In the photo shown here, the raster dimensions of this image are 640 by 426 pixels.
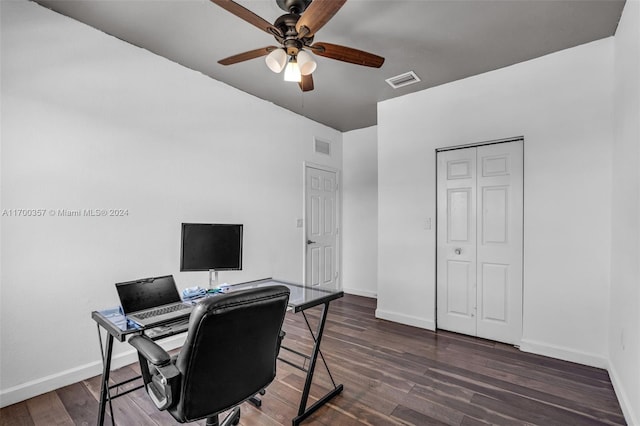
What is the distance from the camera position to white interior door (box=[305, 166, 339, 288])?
4.73 m

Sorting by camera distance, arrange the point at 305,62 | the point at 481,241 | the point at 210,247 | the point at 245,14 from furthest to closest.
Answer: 1. the point at 481,241
2. the point at 210,247
3. the point at 305,62
4. the point at 245,14

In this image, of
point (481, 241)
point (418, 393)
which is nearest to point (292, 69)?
point (418, 393)

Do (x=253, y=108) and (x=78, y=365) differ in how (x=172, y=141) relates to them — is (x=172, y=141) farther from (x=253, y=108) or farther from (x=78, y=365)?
(x=78, y=365)

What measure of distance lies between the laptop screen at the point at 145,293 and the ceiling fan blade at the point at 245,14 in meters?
1.66

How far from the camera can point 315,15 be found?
1.72 meters

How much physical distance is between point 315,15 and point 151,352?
1.91 meters

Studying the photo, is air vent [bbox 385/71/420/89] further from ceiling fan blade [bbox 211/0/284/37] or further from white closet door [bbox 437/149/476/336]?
ceiling fan blade [bbox 211/0/284/37]

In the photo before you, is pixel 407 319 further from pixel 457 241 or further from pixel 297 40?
pixel 297 40

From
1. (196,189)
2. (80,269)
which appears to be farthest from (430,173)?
(80,269)

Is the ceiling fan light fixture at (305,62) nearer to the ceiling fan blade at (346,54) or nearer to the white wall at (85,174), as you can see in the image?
the ceiling fan blade at (346,54)

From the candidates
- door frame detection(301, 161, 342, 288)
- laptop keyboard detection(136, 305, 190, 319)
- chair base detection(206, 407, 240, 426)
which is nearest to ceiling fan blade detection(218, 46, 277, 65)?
laptop keyboard detection(136, 305, 190, 319)

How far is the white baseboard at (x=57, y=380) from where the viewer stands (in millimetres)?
2119

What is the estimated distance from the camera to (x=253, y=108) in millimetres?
3842

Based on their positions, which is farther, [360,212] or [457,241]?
[360,212]
